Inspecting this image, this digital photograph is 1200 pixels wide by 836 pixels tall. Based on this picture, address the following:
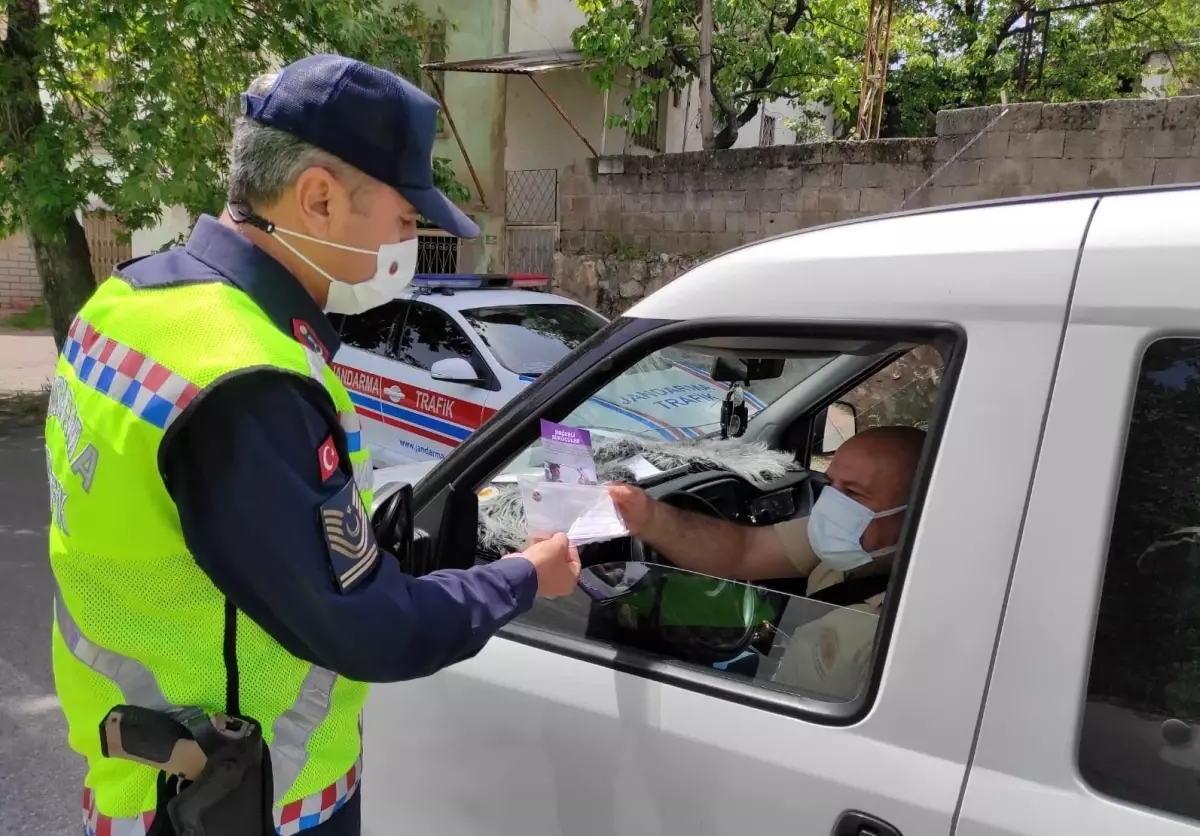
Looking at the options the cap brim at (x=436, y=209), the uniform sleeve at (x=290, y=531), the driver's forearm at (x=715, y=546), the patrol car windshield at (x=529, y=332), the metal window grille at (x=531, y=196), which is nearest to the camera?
the uniform sleeve at (x=290, y=531)

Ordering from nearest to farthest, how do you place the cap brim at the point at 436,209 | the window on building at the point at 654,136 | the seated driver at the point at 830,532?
the cap brim at the point at 436,209 < the seated driver at the point at 830,532 < the window on building at the point at 654,136

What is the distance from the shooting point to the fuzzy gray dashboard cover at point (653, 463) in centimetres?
193

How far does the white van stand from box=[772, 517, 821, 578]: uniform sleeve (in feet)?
1.66

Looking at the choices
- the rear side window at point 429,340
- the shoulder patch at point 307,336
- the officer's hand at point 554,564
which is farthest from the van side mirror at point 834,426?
the rear side window at point 429,340

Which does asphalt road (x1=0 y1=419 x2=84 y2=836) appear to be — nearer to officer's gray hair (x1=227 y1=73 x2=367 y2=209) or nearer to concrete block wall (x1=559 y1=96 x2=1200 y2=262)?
officer's gray hair (x1=227 y1=73 x2=367 y2=209)

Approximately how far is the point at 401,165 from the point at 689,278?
495 mm

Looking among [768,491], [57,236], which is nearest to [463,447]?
[768,491]

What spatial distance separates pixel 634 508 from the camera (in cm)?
183

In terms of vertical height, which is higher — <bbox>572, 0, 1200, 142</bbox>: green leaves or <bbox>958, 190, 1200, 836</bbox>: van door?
<bbox>572, 0, 1200, 142</bbox>: green leaves

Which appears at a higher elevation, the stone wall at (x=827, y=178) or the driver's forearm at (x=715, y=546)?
the stone wall at (x=827, y=178)

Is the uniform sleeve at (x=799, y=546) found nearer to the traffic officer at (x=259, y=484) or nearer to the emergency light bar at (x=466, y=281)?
the traffic officer at (x=259, y=484)

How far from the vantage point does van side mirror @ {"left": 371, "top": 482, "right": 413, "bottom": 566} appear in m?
1.31

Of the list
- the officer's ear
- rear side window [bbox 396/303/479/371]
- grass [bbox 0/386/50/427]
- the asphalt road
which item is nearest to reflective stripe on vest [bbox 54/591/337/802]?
the officer's ear

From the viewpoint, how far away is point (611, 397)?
340 centimetres
